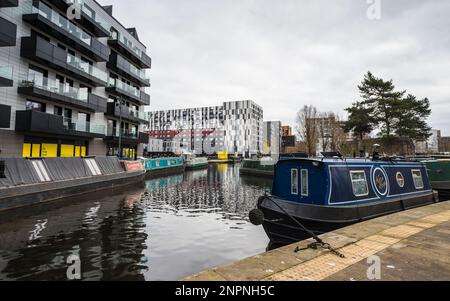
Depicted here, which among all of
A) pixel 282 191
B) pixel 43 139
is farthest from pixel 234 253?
pixel 43 139

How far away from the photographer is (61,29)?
24.5 meters

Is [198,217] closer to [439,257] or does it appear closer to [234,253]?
[234,253]

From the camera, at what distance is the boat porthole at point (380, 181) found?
10.5 meters

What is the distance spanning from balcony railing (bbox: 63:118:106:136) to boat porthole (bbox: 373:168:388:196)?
25.9m

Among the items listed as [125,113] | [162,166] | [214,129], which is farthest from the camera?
[214,129]

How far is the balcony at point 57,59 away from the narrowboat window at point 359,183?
2563cm

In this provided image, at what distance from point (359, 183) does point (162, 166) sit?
3154 cm

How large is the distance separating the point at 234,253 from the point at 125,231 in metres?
4.40

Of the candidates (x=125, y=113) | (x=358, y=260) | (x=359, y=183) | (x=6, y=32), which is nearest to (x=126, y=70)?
(x=125, y=113)

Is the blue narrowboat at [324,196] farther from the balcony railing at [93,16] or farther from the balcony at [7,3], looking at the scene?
the balcony railing at [93,16]

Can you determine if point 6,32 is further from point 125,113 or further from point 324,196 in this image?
point 324,196
